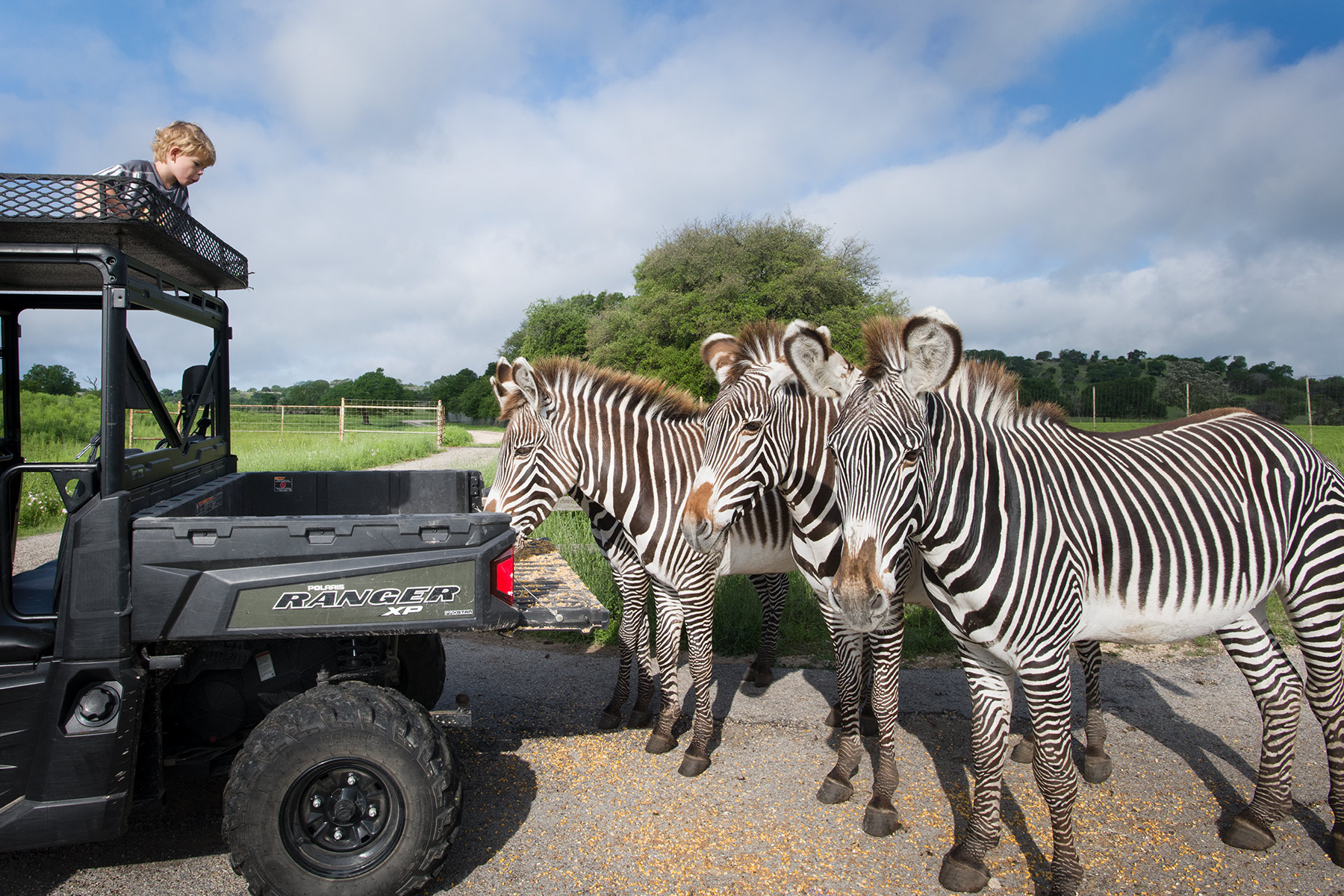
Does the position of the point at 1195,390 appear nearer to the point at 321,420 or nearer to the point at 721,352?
the point at 721,352

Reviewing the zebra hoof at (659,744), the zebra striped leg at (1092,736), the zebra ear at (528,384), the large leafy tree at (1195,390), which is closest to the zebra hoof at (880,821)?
the zebra striped leg at (1092,736)

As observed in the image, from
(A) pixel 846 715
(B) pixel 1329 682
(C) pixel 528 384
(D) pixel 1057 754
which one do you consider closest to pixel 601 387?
(C) pixel 528 384

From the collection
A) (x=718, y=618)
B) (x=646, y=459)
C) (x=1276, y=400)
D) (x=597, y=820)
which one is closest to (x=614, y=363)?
(x=718, y=618)

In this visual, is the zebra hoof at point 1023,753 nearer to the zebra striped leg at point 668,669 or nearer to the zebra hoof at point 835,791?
the zebra hoof at point 835,791

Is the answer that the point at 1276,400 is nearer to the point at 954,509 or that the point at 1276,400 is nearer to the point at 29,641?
the point at 954,509

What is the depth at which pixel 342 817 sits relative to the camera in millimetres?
2811

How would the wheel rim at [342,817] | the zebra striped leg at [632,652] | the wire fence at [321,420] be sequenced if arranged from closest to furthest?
1. the wheel rim at [342,817]
2. the zebra striped leg at [632,652]
3. the wire fence at [321,420]

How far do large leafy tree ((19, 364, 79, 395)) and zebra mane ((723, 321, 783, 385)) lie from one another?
11.9 ft

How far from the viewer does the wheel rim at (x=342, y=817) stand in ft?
9.04

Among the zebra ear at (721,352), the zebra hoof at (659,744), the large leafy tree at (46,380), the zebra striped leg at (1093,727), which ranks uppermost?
the zebra ear at (721,352)

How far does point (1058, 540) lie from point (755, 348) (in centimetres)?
210

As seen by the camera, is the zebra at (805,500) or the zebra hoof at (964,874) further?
the zebra at (805,500)

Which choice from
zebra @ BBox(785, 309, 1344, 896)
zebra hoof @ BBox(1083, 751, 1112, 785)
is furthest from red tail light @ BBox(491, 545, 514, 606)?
zebra hoof @ BBox(1083, 751, 1112, 785)

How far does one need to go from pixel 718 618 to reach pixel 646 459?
2.82m
